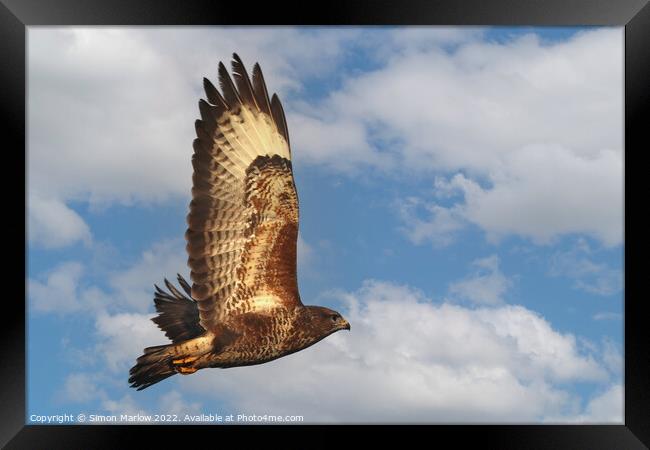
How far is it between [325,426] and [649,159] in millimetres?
3383

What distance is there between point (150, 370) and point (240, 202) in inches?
59.6

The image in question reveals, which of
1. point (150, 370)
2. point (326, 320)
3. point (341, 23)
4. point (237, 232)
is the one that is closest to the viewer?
point (237, 232)

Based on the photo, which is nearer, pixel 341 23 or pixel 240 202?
pixel 240 202

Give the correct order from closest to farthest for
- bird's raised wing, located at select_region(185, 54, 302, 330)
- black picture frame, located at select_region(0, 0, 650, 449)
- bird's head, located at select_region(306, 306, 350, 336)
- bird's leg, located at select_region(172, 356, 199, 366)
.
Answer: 1. bird's raised wing, located at select_region(185, 54, 302, 330)
2. bird's leg, located at select_region(172, 356, 199, 366)
3. black picture frame, located at select_region(0, 0, 650, 449)
4. bird's head, located at select_region(306, 306, 350, 336)

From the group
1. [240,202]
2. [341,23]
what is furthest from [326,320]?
[341,23]

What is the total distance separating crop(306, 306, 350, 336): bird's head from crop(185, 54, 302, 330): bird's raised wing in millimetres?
433

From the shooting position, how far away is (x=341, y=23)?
272 inches

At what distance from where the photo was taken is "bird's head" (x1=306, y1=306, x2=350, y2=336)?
7.04 m

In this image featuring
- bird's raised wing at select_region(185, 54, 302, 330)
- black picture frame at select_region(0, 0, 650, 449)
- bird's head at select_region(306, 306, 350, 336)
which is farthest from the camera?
bird's head at select_region(306, 306, 350, 336)

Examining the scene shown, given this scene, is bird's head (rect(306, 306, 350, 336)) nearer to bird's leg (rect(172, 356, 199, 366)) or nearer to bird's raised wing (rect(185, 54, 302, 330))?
bird's raised wing (rect(185, 54, 302, 330))

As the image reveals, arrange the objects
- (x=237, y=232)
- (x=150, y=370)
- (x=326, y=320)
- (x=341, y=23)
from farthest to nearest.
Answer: (x=326, y=320), (x=341, y=23), (x=150, y=370), (x=237, y=232)

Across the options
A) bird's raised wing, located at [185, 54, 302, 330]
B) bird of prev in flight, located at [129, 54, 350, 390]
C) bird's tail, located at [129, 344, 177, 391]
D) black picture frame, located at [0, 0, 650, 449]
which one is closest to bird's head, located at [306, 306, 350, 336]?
bird of prev in flight, located at [129, 54, 350, 390]

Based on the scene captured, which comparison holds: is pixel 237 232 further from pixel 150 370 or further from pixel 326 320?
pixel 150 370

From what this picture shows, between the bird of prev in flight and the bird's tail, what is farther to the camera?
the bird's tail
